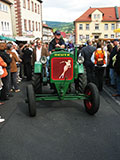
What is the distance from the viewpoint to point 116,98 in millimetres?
6367

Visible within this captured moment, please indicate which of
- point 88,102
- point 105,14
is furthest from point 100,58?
point 105,14

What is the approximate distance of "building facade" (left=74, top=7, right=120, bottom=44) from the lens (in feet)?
178

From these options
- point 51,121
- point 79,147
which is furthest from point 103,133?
point 51,121

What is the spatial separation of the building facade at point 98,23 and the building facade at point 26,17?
20.9 m

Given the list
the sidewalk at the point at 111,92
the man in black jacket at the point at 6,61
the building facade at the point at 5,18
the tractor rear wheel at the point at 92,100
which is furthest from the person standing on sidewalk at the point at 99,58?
the building facade at the point at 5,18

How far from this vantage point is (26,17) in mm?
31000

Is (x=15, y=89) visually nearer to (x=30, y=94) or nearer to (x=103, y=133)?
(x=30, y=94)

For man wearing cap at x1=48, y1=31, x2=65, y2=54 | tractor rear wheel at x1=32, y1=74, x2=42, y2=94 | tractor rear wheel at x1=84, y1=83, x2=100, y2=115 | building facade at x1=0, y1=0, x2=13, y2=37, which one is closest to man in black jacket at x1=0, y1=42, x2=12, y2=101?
tractor rear wheel at x1=32, y1=74, x2=42, y2=94

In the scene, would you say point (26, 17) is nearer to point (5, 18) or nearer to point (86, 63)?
point (5, 18)

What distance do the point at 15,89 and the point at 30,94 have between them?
3.11 metres

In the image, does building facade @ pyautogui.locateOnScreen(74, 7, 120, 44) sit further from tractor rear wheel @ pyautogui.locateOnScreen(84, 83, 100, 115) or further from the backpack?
tractor rear wheel @ pyautogui.locateOnScreen(84, 83, 100, 115)

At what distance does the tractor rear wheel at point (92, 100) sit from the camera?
4.50 meters

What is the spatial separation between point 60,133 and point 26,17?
30.0m

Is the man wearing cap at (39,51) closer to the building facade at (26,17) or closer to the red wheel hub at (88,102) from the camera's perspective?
the red wheel hub at (88,102)
